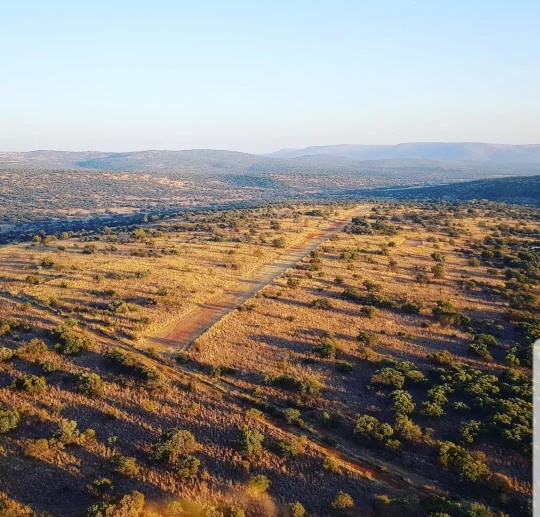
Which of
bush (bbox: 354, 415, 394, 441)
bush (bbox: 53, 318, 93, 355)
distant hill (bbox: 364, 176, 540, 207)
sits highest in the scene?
distant hill (bbox: 364, 176, 540, 207)

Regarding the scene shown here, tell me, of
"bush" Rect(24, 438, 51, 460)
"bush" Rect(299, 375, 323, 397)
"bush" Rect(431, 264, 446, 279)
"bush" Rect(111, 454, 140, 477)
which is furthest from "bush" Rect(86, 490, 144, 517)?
"bush" Rect(431, 264, 446, 279)

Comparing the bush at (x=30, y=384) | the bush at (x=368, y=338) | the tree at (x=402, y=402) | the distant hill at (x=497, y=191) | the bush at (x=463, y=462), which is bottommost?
the bush at (x=463, y=462)

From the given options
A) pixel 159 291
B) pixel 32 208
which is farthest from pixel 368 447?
pixel 32 208

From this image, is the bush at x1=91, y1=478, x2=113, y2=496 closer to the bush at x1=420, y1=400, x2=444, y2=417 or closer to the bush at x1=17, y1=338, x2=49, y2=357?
the bush at x1=17, y1=338, x2=49, y2=357

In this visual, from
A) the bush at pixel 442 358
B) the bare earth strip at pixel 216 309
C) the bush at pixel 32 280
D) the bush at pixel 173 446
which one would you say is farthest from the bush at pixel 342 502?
the bush at pixel 32 280

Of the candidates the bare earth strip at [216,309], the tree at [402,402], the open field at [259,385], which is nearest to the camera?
the open field at [259,385]

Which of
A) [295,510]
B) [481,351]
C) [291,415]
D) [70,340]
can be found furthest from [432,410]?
[70,340]

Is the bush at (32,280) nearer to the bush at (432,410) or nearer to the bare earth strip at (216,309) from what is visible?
the bare earth strip at (216,309)
